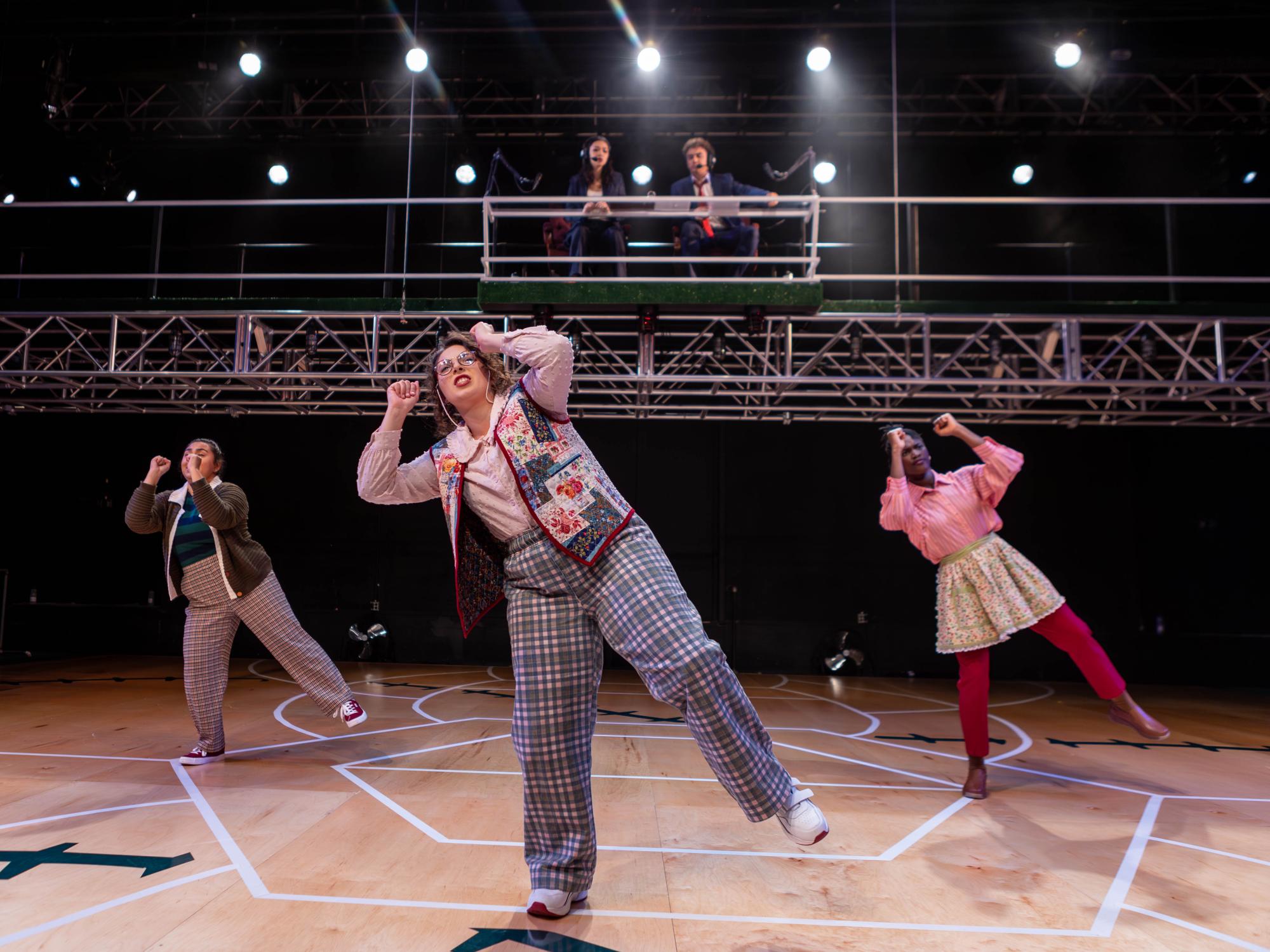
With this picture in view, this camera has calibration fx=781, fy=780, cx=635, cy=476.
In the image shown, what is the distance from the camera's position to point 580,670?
Answer: 1.96 meters

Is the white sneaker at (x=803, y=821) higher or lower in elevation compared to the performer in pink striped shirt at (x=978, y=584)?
lower

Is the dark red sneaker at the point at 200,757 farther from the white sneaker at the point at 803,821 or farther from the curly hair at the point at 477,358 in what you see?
the white sneaker at the point at 803,821

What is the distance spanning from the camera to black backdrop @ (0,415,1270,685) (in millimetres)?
9258

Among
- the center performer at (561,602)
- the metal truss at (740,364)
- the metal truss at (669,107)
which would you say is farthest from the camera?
the metal truss at (669,107)

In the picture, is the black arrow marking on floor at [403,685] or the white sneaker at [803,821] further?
the black arrow marking on floor at [403,685]

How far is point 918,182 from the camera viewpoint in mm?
9688

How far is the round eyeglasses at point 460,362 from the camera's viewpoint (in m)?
2.07

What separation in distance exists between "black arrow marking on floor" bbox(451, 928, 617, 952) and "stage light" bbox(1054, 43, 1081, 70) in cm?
922

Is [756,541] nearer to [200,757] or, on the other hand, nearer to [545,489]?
[200,757]

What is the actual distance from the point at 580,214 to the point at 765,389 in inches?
130

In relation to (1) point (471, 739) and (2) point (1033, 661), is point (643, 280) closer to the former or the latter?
(1) point (471, 739)

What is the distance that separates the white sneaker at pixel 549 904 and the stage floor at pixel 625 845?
30mm

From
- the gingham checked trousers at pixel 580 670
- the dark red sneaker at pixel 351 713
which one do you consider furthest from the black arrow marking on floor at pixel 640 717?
the gingham checked trousers at pixel 580 670

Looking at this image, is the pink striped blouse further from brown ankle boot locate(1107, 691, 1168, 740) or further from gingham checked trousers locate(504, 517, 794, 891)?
gingham checked trousers locate(504, 517, 794, 891)
